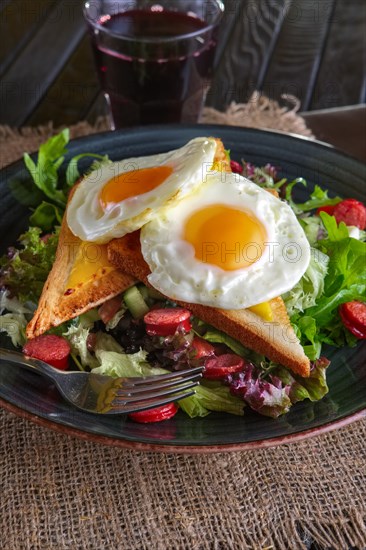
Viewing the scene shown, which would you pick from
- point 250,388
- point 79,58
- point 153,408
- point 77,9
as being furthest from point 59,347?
point 77,9

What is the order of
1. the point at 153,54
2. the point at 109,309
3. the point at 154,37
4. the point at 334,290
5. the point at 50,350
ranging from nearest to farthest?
1. the point at 50,350
2. the point at 109,309
3. the point at 334,290
4. the point at 153,54
5. the point at 154,37

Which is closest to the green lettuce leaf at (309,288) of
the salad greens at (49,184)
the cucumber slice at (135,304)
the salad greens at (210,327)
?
the salad greens at (210,327)

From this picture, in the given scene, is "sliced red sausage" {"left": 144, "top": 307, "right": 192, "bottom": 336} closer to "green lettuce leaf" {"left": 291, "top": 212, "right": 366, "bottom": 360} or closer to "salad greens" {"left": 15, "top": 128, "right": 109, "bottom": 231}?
"green lettuce leaf" {"left": 291, "top": 212, "right": 366, "bottom": 360}

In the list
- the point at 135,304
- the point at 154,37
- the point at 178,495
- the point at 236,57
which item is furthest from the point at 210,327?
the point at 236,57

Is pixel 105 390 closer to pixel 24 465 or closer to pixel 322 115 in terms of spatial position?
pixel 24 465

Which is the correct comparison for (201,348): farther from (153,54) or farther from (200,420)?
(153,54)

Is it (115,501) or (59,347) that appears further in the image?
(59,347)

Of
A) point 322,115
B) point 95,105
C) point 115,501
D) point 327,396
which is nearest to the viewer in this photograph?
point 115,501
